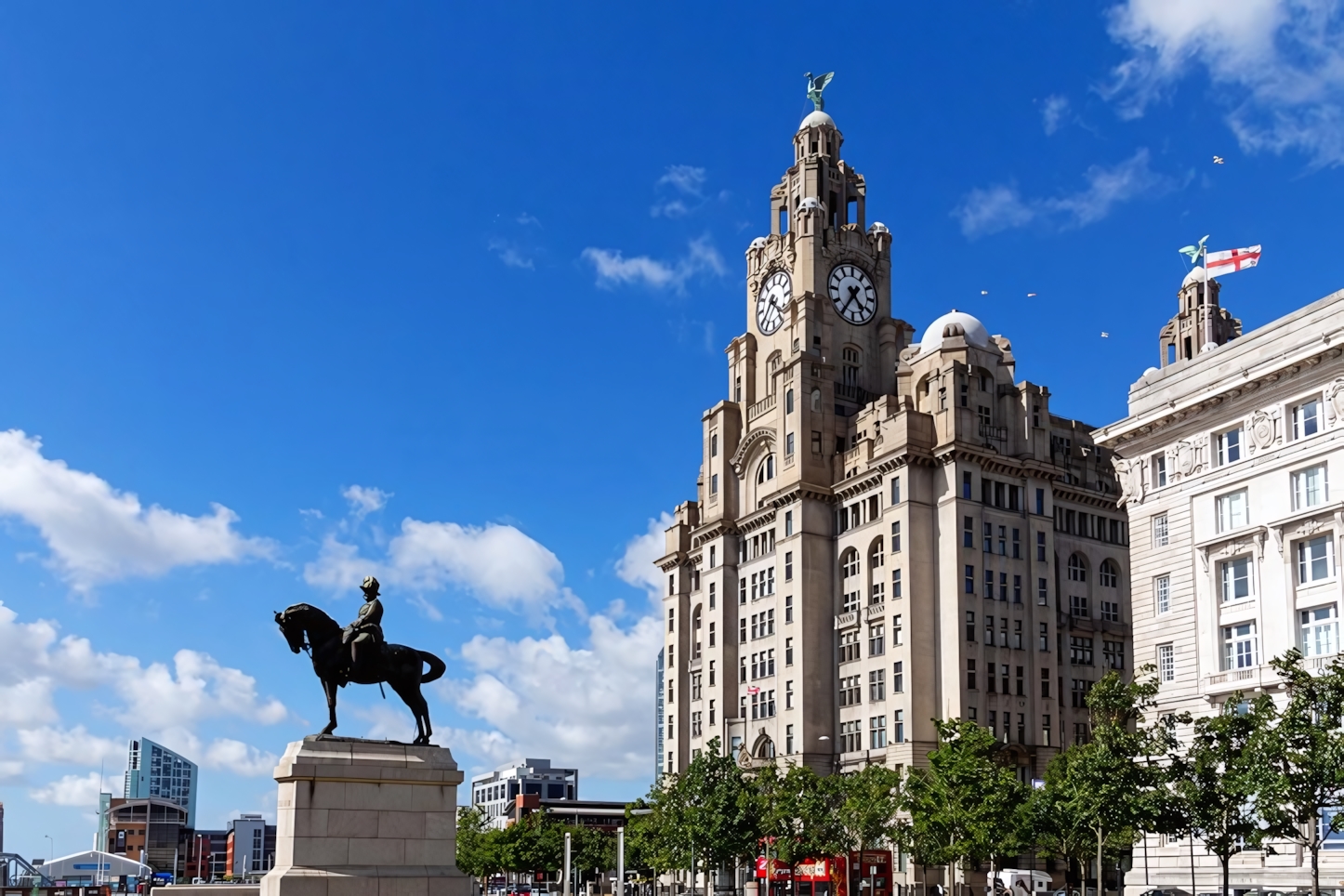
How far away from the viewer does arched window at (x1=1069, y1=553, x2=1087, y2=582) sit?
119m

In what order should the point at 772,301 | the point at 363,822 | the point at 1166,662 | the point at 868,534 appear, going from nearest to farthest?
1. the point at 363,822
2. the point at 1166,662
3. the point at 868,534
4. the point at 772,301

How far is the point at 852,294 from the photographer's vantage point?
131625 mm

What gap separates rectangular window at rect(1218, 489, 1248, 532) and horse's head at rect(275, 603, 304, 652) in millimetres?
50267

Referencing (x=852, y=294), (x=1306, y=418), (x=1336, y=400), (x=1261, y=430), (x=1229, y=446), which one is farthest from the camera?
(x=852, y=294)

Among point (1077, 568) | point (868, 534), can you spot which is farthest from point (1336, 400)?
point (1077, 568)

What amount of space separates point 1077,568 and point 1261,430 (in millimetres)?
50625

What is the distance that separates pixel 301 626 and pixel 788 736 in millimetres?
85100

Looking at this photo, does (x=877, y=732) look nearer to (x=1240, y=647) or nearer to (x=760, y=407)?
(x=760, y=407)

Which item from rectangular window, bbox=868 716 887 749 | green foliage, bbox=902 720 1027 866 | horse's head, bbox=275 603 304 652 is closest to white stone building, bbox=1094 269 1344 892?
green foliage, bbox=902 720 1027 866

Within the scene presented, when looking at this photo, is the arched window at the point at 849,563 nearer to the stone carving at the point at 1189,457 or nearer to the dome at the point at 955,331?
the dome at the point at 955,331

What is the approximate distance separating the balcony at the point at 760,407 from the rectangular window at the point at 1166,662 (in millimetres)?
56919

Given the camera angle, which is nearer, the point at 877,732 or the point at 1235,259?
the point at 1235,259

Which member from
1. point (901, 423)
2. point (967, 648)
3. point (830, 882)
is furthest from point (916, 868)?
point (901, 423)

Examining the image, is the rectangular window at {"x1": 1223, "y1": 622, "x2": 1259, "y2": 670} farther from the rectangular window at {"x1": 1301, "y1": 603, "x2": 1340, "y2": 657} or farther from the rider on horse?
the rider on horse
